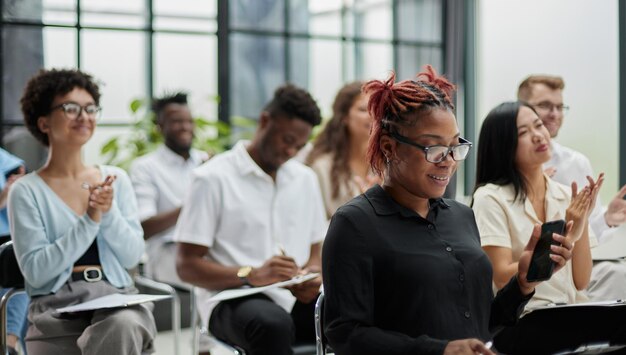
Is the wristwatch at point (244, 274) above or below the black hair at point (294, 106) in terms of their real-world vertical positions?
below

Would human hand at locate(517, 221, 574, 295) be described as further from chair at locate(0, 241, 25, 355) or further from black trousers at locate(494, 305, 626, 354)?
chair at locate(0, 241, 25, 355)

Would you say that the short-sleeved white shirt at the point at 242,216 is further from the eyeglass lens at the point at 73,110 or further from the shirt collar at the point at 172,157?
the shirt collar at the point at 172,157

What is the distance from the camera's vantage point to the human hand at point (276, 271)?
3.21 m

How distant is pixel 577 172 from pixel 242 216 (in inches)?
56.5

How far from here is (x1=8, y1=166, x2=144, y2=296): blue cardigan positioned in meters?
3.05

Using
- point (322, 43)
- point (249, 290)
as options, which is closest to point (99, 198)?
point (249, 290)

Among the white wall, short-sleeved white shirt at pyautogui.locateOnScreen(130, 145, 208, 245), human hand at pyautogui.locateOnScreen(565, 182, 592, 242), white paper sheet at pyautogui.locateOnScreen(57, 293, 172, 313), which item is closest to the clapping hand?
human hand at pyautogui.locateOnScreen(565, 182, 592, 242)

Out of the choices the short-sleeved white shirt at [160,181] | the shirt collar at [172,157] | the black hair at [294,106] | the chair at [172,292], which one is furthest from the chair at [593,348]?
the shirt collar at [172,157]

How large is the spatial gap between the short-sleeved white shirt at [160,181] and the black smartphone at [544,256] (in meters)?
2.99

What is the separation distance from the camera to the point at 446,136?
7.26 feet

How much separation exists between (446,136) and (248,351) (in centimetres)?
136

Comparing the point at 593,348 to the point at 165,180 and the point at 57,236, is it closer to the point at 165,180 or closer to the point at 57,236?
the point at 57,236

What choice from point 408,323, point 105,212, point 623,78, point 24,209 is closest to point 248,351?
point 105,212

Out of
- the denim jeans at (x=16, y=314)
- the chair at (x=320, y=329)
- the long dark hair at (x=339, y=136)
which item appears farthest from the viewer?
the long dark hair at (x=339, y=136)
